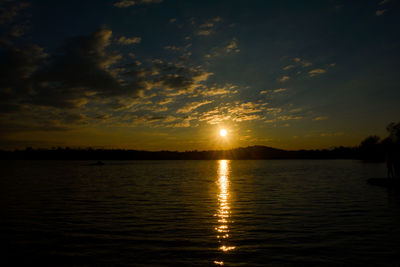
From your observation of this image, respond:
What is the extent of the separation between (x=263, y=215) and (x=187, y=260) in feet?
42.1

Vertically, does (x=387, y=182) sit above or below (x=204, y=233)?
above

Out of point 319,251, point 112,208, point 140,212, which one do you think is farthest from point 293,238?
point 112,208

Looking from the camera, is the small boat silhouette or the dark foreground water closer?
the dark foreground water

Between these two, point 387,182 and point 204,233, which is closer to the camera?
point 204,233

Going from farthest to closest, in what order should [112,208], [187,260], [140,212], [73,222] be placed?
[112,208] < [140,212] < [73,222] < [187,260]

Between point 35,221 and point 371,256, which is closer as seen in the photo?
point 371,256

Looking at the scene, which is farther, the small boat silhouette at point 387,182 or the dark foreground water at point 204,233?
the small boat silhouette at point 387,182

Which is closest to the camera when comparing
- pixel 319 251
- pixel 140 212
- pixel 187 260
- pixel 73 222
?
pixel 187 260

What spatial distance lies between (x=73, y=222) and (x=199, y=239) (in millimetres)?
11551

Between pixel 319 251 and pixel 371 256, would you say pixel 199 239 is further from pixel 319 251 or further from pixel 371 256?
pixel 371 256

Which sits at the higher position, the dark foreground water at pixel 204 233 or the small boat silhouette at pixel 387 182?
the small boat silhouette at pixel 387 182

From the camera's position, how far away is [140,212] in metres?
27.0

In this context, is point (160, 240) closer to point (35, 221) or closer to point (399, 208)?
point (35, 221)

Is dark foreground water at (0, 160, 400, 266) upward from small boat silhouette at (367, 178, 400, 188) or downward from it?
downward
